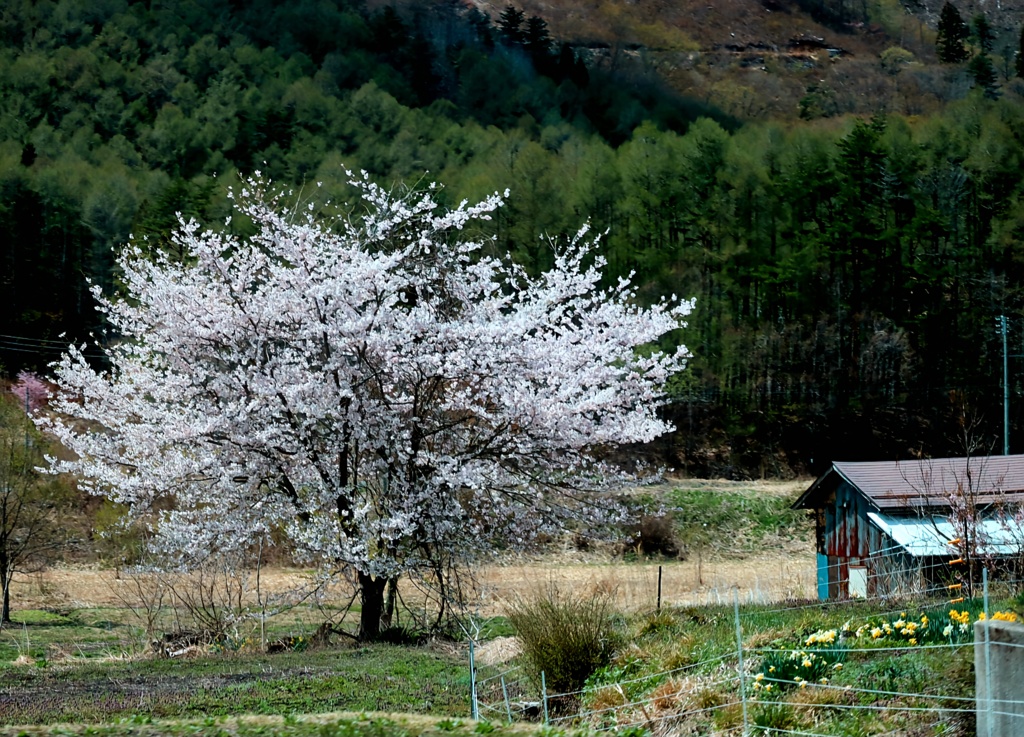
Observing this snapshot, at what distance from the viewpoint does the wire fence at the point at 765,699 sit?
737cm

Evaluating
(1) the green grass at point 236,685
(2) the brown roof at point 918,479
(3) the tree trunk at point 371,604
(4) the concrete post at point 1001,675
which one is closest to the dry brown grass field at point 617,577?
(3) the tree trunk at point 371,604

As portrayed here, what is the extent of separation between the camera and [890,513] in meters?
21.2

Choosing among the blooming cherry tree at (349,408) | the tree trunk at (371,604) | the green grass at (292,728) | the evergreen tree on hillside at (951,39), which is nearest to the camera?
the green grass at (292,728)

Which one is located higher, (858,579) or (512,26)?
(512,26)

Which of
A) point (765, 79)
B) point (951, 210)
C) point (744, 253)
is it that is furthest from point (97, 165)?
point (765, 79)

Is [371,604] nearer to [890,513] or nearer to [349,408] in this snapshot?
[349,408]

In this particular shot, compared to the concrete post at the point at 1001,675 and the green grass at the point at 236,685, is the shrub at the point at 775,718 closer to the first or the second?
the concrete post at the point at 1001,675

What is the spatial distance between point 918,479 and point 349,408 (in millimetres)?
11286

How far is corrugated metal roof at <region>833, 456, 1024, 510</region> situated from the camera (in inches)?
790

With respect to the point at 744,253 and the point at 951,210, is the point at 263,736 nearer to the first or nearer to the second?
the point at 744,253

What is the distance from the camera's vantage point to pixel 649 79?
14662 centimetres

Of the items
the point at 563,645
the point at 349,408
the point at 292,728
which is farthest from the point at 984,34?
the point at 292,728

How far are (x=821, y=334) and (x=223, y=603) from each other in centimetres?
4175

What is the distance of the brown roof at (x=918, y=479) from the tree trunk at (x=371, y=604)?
8.88 meters
